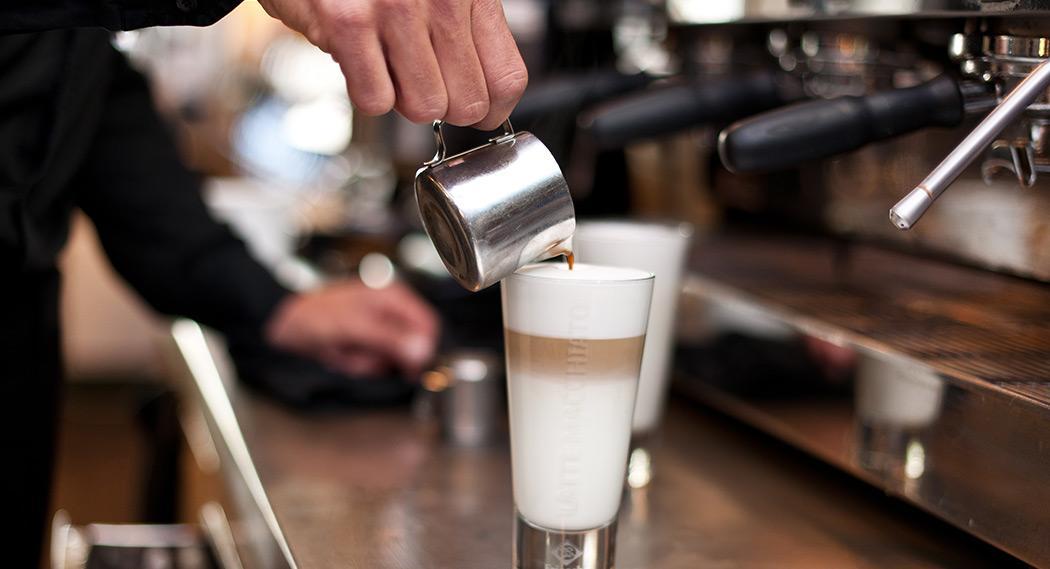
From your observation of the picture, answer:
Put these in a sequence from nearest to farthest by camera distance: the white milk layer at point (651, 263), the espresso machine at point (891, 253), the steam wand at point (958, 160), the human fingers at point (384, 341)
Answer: the steam wand at point (958, 160), the espresso machine at point (891, 253), the white milk layer at point (651, 263), the human fingers at point (384, 341)

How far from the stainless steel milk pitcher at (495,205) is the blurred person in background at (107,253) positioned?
45cm

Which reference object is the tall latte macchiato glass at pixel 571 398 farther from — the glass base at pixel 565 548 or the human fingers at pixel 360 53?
the human fingers at pixel 360 53

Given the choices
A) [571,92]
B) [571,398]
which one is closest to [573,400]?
[571,398]

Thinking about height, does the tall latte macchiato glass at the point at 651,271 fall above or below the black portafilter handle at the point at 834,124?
below

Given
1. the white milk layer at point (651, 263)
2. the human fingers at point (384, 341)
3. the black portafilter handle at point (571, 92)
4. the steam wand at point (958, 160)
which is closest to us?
the steam wand at point (958, 160)

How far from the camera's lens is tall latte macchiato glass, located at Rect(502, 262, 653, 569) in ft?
1.92

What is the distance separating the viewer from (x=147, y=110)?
1340mm

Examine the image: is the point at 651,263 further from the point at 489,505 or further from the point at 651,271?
the point at 489,505

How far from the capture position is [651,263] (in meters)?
0.82

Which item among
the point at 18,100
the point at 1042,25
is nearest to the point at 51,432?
the point at 18,100

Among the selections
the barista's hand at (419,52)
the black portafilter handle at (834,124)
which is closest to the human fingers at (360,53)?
the barista's hand at (419,52)

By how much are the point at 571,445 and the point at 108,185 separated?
0.92 metres

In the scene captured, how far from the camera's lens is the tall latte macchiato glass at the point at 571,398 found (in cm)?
59

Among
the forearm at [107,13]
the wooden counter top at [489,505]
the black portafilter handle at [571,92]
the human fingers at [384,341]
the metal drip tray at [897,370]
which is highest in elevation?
the forearm at [107,13]
